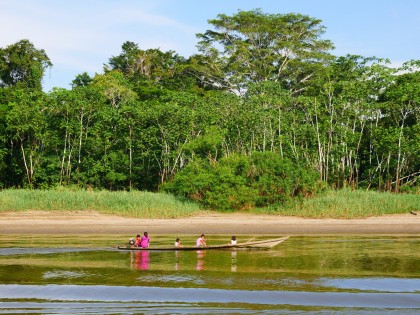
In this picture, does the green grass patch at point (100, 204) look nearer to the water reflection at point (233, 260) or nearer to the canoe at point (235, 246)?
the canoe at point (235, 246)

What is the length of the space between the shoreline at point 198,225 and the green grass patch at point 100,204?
55cm

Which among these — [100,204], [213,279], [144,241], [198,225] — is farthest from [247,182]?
[213,279]

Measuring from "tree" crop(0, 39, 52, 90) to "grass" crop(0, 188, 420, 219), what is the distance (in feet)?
72.8

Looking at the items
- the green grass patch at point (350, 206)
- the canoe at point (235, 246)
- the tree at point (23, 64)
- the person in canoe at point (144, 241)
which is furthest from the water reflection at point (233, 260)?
the tree at point (23, 64)

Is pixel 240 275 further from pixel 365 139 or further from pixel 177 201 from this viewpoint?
pixel 365 139

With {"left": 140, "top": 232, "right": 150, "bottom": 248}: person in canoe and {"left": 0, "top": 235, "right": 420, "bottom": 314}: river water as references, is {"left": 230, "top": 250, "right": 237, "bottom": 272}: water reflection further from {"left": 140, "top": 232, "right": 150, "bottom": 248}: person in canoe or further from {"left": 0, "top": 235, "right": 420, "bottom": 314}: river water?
{"left": 140, "top": 232, "right": 150, "bottom": 248}: person in canoe

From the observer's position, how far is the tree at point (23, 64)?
5703cm

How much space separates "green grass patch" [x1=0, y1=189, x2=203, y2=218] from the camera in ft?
117

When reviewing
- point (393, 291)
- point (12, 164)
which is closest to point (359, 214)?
point (393, 291)

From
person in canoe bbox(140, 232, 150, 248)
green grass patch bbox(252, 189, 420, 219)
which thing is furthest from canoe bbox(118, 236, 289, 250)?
green grass patch bbox(252, 189, 420, 219)

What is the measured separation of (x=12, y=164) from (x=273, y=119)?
835 inches

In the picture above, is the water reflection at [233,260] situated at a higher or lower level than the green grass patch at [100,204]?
lower

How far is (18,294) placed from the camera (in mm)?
15930

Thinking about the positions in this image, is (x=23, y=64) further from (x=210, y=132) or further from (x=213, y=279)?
(x=213, y=279)
